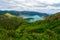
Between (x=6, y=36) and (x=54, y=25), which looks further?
(x=54, y=25)

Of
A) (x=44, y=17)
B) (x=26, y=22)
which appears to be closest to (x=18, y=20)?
(x=26, y=22)

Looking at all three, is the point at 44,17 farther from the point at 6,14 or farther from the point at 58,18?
the point at 6,14

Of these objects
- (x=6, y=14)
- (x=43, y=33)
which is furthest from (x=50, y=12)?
(x=6, y=14)

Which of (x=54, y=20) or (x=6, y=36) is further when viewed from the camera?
(x=54, y=20)

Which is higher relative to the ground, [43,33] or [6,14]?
[6,14]

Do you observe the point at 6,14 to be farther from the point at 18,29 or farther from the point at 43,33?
the point at 43,33
